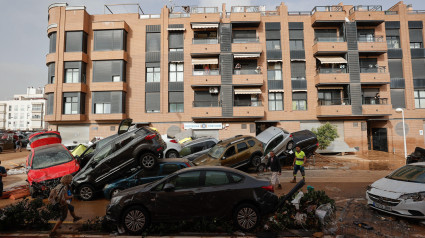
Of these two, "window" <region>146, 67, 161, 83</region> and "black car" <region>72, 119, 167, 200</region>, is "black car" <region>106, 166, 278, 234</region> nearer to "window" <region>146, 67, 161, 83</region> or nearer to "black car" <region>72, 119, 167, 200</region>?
"black car" <region>72, 119, 167, 200</region>

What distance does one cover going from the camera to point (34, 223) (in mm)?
5699

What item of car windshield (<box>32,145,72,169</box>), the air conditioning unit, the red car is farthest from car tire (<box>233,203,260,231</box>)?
the air conditioning unit

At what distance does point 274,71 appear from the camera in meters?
23.0

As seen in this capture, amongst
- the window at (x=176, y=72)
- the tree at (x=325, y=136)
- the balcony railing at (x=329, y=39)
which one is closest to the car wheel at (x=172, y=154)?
the window at (x=176, y=72)

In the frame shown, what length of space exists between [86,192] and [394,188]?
33.3 ft

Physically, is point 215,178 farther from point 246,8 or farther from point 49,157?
point 246,8

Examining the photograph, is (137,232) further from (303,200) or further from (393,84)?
(393,84)

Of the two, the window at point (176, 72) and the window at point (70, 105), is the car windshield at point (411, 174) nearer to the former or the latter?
the window at point (176, 72)

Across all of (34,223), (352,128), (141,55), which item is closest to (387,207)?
(34,223)

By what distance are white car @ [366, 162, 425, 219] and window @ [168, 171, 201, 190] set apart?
5.18 meters

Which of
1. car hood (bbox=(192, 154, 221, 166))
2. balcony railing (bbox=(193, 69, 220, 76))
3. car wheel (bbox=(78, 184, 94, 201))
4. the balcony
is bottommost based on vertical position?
car wheel (bbox=(78, 184, 94, 201))

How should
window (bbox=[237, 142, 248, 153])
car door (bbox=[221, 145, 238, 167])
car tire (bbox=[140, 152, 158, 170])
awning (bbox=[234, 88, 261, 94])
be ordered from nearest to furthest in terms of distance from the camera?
car tire (bbox=[140, 152, 158, 170]) < car door (bbox=[221, 145, 238, 167]) < window (bbox=[237, 142, 248, 153]) < awning (bbox=[234, 88, 261, 94])

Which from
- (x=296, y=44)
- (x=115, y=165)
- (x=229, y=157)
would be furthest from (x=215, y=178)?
(x=296, y=44)

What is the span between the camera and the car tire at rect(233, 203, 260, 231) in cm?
527
